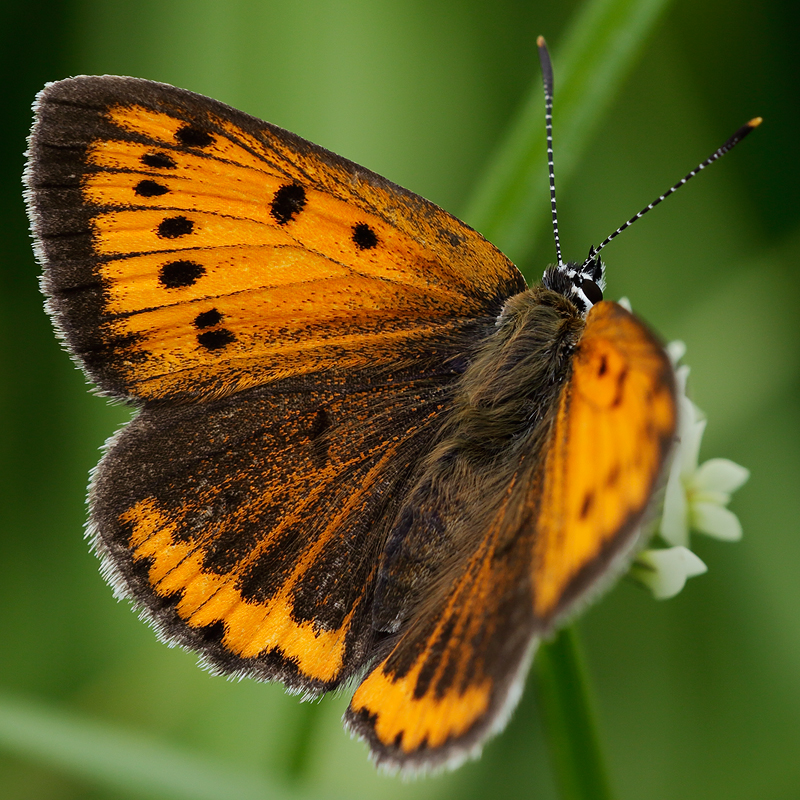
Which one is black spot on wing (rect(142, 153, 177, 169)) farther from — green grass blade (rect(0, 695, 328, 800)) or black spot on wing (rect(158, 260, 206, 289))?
green grass blade (rect(0, 695, 328, 800))

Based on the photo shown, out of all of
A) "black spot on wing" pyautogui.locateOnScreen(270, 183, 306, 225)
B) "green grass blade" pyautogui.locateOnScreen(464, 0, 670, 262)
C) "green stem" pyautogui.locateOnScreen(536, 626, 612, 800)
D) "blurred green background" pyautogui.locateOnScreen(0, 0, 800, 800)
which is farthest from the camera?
"blurred green background" pyautogui.locateOnScreen(0, 0, 800, 800)

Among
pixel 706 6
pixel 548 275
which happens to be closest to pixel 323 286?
pixel 548 275

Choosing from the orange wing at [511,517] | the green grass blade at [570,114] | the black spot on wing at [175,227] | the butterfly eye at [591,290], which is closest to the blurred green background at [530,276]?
the green grass blade at [570,114]

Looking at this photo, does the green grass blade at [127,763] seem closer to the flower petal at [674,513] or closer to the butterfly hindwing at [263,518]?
the butterfly hindwing at [263,518]

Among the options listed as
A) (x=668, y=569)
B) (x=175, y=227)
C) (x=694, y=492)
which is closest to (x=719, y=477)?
(x=694, y=492)

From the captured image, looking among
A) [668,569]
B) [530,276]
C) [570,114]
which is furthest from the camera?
[530,276]

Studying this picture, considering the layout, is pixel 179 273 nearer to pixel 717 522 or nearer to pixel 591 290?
pixel 591 290

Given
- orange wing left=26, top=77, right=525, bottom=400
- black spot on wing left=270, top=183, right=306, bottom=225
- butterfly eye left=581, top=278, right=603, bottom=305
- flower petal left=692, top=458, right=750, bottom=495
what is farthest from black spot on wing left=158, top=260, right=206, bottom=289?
flower petal left=692, top=458, right=750, bottom=495
